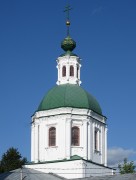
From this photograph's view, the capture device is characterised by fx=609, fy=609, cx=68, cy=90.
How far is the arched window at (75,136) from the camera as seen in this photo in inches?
1781

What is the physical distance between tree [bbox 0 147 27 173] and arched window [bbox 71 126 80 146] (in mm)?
13601

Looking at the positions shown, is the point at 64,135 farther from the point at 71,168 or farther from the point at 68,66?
the point at 68,66

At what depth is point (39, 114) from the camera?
46.8m

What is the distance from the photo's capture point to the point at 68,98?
1816 inches

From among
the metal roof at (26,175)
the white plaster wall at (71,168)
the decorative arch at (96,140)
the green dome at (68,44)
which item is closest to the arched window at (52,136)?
the white plaster wall at (71,168)

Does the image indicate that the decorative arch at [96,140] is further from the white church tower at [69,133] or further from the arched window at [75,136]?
the arched window at [75,136]

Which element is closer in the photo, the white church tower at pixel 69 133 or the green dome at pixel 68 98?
the white church tower at pixel 69 133

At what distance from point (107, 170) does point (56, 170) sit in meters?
4.35

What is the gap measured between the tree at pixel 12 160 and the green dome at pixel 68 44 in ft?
46.0

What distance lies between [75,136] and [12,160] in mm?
15272

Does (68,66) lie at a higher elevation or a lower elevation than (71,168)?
higher

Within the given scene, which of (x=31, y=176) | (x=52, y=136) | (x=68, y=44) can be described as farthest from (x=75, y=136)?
(x=68, y=44)

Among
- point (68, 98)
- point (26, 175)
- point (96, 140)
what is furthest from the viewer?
point (96, 140)

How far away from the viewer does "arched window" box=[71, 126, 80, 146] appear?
4525cm
